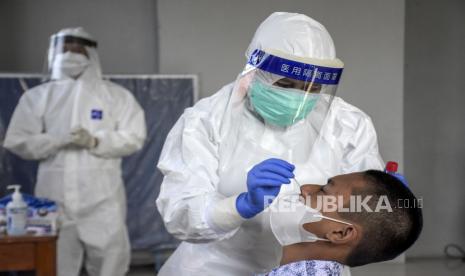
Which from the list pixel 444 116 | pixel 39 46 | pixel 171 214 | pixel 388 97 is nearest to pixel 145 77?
pixel 39 46

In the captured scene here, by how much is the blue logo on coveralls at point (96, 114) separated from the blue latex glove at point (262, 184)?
2.14 m

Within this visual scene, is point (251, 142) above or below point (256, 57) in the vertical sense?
below

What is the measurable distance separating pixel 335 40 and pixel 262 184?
311 centimetres

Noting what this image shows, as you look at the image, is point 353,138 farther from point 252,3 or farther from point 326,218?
point 252,3

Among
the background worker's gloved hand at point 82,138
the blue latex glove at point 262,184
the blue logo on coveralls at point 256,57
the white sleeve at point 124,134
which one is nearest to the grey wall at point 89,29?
the white sleeve at point 124,134

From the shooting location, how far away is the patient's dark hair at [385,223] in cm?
120

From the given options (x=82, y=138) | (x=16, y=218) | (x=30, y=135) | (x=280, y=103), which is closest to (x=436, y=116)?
(x=82, y=138)

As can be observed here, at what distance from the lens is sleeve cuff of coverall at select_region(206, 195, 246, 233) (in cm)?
113

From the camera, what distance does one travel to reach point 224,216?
3.72ft

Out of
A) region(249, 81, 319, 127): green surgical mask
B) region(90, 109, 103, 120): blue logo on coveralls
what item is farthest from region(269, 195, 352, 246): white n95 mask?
region(90, 109, 103, 120): blue logo on coveralls

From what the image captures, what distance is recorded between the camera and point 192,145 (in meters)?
1.33

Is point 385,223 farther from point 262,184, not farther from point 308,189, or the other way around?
point 262,184

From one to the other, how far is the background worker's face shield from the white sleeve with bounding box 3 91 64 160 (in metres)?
1.92

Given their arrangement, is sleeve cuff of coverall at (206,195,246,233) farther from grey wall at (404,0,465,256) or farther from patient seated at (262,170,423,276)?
grey wall at (404,0,465,256)
